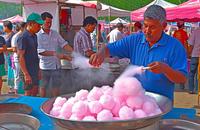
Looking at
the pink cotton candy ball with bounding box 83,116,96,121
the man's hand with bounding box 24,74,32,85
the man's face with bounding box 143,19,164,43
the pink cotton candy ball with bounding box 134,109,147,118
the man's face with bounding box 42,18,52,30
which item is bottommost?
the man's hand with bounding box 24,74,32,85

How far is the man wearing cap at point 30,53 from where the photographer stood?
13.8ft

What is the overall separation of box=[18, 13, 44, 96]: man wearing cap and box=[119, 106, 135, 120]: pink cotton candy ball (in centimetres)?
296

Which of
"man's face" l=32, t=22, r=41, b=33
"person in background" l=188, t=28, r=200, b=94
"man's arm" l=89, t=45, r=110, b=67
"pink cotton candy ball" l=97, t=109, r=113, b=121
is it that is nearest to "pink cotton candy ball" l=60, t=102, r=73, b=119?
"pink cotton candy ball" l=97, t=109, r=113, b=121

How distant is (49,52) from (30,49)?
0.34 metres

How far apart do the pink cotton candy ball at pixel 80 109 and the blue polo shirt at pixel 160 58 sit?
587mm

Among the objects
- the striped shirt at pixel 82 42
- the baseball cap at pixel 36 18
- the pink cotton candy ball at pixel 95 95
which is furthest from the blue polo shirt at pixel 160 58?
the striped shirt at pixel 82 42

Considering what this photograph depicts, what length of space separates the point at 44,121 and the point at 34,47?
2481 millimetres

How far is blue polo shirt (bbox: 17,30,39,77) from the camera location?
167 inches

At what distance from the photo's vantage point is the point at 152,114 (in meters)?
1.40

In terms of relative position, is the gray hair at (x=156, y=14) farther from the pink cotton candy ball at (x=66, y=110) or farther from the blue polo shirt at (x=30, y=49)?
the blue polo shirt at (x=30, y=49)

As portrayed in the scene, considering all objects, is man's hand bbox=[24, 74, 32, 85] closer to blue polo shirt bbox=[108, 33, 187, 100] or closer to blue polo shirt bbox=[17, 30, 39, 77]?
blue polo shirt bbox=[17, 30, 39, 77]

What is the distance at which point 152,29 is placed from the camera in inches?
79.9

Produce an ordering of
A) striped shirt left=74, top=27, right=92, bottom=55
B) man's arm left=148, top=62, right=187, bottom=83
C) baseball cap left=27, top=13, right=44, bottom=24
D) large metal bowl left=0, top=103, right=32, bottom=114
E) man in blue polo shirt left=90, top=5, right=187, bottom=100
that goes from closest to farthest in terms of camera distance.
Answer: man's arm left=148, top=62, right=187, bottom=83 → man in blue polo shirt left=90, top=5, right=187, bottom=100 → large metal bowl left=0, top=103, right=32, bottom=114 → baseball cap left=27, top=13, right=44, bottom=24 → striped shirt left=74, top=27, right=92, bottom=55

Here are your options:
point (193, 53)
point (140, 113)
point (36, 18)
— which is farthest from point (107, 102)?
point (193, 53)
